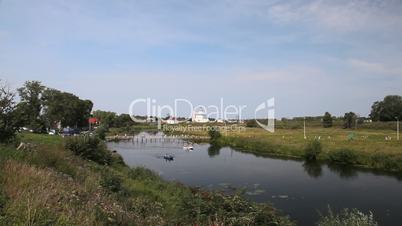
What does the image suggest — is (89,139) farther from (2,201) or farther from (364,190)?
(2,201)

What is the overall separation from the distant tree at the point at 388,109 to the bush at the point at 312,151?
80.3 m

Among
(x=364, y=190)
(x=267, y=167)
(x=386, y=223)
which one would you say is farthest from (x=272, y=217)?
(x=267, y=167)

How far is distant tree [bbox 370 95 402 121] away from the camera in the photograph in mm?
128875

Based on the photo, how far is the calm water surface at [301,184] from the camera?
2858 cm

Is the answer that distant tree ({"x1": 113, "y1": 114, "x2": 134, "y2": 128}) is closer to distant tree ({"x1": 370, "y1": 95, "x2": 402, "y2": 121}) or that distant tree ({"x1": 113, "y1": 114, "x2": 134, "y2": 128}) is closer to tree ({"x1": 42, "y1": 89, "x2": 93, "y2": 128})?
tree ({"x1": 42, "y1": 89, "x2": 93, "y2": 128})

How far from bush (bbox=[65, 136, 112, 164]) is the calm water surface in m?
9.20

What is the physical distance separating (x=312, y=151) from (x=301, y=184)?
2273cm

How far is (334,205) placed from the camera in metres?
29.6

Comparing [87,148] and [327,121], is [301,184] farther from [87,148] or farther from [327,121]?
[327,121]

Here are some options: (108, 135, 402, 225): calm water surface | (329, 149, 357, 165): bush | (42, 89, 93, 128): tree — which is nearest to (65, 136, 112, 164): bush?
(108, 135, 402, 225): calm water surface

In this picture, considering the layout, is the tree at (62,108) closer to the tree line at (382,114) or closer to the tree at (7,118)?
the tree at (7,118)

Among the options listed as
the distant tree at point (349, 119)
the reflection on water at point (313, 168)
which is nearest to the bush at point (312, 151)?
the reflection on water at point (313, 168)

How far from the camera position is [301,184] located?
127 feet

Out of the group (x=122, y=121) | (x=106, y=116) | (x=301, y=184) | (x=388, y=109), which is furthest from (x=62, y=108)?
(x=388, y=109)
